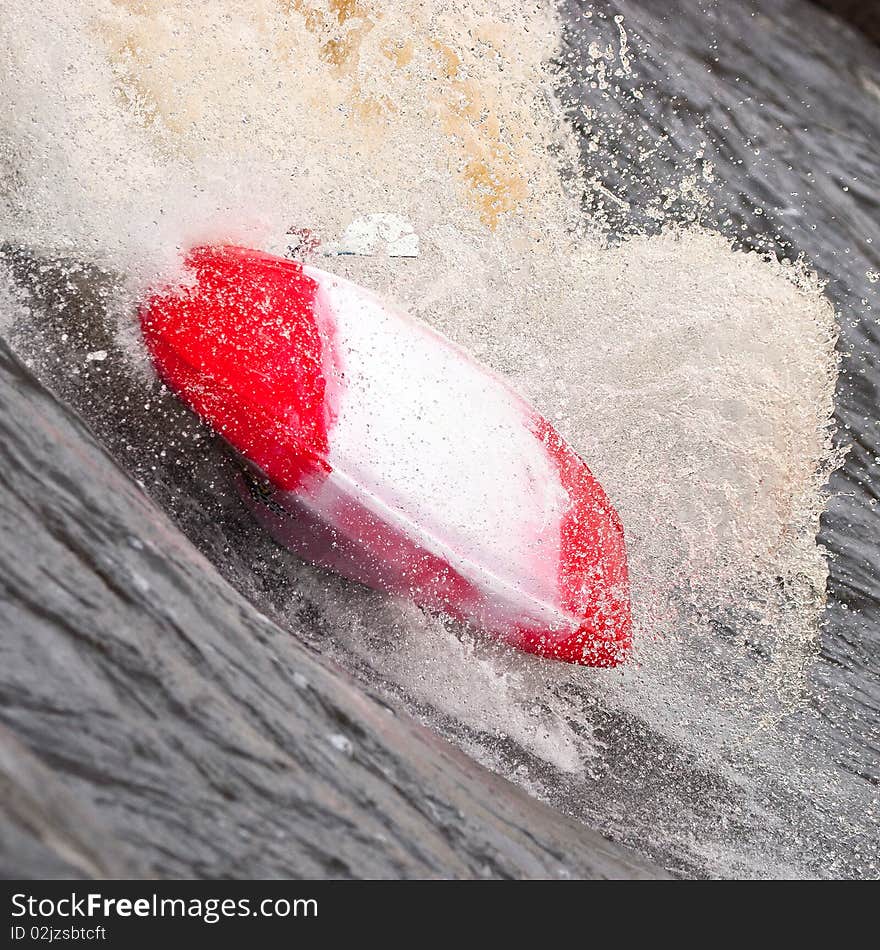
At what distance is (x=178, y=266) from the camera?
3.66ft

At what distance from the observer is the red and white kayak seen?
1035mm

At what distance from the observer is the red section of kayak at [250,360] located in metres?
1.02

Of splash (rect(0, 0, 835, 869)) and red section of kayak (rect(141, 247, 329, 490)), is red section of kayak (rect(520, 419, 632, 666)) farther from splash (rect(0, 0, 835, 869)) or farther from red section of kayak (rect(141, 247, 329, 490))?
red section of kayak (rect(141, 247, 329, 490))

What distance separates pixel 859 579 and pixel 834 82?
855mm

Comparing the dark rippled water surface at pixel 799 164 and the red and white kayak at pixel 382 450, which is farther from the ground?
the dark rippled water surface at pixel 799 164

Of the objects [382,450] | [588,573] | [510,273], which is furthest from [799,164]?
[382,450]

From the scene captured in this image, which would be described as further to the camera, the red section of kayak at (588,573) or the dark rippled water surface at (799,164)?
the dark rippled water surface at (799,164)

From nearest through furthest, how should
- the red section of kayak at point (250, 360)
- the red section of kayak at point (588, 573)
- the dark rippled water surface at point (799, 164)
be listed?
the red section of kayak at point (250, 360) < the red section of kayak at point (588, 573) < the dark rippled water surface at point (799, 164)

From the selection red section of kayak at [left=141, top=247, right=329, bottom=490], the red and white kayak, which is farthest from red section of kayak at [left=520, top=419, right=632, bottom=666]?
red section of kayak at [left=141, top=247, right=329, bottom=490]

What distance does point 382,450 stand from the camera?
105 centimetres

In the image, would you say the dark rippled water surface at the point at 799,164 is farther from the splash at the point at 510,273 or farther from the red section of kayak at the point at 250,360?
the red section of kayak at the point at 250,360

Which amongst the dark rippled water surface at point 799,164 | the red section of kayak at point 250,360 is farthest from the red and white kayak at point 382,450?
the dark rippled water surface at point 799,164

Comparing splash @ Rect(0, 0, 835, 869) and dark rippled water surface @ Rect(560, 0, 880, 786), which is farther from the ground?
dark rippled water surface @ Rect(560, 0, 880, 786)
